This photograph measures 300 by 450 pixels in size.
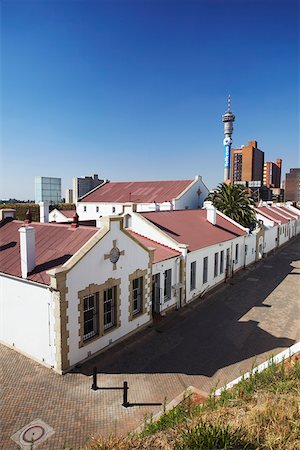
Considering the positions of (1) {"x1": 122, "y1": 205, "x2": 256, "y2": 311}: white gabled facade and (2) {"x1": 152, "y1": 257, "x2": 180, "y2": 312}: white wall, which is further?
(1) {"x1": 122, "y1": 205, "x2": 256, "y2": 311}: white gabled facade

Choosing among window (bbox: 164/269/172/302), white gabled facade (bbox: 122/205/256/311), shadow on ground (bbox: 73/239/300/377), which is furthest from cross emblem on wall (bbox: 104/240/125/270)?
window (bbox: 164/269/172/302)

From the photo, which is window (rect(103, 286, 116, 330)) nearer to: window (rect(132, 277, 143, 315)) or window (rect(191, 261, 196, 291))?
window (rect(132, 277, 143, 315))

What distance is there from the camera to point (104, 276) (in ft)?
44.6

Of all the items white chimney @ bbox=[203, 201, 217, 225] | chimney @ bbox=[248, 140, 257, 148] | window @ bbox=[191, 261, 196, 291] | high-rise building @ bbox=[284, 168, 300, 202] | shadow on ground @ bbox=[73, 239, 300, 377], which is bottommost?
shadow on ground @ bbox=[73, 239, 300, 377]

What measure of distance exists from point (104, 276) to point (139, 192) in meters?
36.5

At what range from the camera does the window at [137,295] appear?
15891 mm

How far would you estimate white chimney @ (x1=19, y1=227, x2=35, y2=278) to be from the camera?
42.3 ft

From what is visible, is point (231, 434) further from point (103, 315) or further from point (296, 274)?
point (296, 274)

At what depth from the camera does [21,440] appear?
891 centimetres

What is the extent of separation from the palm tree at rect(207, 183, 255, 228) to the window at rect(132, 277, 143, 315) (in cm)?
2240

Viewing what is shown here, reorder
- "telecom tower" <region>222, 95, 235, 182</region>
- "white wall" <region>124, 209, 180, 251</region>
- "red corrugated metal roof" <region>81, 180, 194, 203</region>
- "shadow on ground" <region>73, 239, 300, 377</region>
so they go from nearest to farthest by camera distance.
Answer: "shadow on ground" <region>73, 239, 300, 377</region>
"white wall" <region>124, 209, 180, 251</region>
"red corrugated metal roof" <region>81, 180, 194, 203</region>
"telecom tower" <region>222, 95, 235, 182</region>

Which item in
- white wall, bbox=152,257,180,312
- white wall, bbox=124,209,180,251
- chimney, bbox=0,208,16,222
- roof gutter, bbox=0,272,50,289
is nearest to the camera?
roof gutter, bbox=0,272,50,289

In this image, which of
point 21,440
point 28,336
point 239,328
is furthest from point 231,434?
point 239,328

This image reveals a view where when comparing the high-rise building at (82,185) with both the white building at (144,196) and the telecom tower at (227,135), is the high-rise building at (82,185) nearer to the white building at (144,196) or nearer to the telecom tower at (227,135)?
the white building at (144,196)
